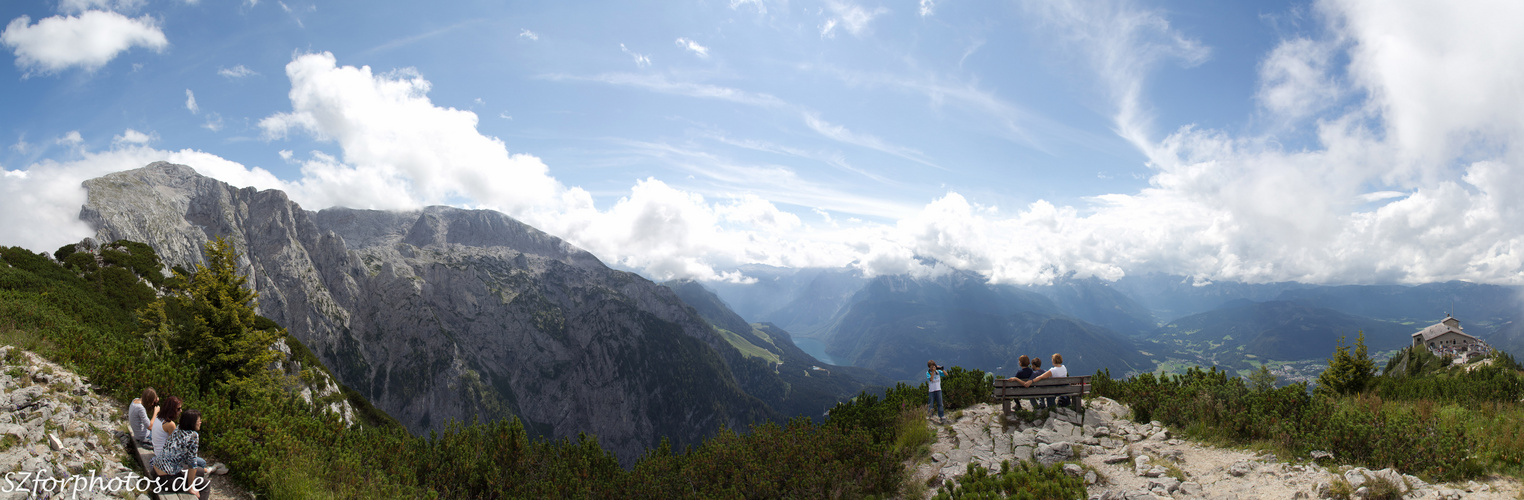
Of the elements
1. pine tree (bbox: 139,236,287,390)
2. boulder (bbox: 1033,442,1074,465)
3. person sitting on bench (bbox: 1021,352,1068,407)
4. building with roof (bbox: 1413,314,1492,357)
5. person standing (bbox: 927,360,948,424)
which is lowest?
building with roof (bbox: 1413,314,1492,357)

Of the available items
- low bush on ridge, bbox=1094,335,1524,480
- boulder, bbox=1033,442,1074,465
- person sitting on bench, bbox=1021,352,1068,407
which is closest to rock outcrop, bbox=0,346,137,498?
boulder, bbox=1033,442,1074,465

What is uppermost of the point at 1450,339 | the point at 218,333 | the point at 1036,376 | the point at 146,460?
Answer: the point at 218,333

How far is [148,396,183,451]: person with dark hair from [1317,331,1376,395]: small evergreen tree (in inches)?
1200

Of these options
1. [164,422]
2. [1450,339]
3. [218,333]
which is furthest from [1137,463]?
[1450,339]

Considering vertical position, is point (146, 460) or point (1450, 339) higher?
point (146, 460)

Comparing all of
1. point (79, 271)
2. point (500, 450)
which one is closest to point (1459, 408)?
point (500, 450)

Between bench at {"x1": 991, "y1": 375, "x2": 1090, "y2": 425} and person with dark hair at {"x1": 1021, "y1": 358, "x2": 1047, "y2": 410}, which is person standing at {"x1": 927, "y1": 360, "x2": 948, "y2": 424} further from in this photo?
person with dark hair at {"x1": 1021, "y1": 358, "x2": 1047, "y2": 410}

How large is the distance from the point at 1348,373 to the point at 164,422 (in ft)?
105

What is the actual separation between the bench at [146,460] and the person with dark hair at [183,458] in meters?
0.17

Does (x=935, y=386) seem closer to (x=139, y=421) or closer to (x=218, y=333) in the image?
(x=139, y=421)

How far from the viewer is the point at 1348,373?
56.0 ft

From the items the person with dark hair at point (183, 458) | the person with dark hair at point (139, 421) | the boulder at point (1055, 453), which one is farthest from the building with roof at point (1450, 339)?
the person with dark hair at point (139, 421)

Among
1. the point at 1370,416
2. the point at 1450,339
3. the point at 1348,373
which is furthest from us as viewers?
the point at 1450,339

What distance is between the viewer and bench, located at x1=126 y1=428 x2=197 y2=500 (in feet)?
31.4
